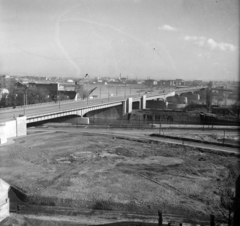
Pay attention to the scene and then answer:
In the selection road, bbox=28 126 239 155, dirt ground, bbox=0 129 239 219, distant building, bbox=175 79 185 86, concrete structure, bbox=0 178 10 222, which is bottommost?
dirt ground, bbox=0 129 239 219

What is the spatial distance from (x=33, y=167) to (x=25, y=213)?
5.59 metres

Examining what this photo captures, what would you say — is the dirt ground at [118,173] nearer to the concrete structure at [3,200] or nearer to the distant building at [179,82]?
the concrete structure at [3,200]

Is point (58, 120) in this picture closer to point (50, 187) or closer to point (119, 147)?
point (119, 147)

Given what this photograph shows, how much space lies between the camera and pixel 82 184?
12.2 m

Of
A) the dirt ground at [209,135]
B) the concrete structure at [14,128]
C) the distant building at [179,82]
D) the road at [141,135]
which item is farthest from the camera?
the distant building at [179,82]

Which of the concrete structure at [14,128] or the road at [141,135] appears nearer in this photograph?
the road at [141,135]

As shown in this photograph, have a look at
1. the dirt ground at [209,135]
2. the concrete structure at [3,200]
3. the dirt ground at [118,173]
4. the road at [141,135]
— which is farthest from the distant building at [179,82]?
the concrete structure at [3,200]

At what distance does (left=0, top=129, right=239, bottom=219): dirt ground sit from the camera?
1054cm

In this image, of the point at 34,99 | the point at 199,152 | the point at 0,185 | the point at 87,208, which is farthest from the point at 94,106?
the point at 0,185

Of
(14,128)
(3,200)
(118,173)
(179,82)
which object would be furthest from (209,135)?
(179,82)

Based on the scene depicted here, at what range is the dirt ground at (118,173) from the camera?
10539mm

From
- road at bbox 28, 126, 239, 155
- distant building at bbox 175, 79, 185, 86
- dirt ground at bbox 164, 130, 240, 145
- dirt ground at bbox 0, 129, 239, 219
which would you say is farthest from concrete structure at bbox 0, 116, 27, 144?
distant building at bbox 175, 79, 185, 86

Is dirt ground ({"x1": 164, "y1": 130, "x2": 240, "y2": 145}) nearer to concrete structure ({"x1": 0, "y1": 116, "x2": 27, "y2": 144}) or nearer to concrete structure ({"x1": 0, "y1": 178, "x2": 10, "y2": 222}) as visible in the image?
concrete structure ({"x1": 0, "y1": 116, "x2": 27, "y2": 144})

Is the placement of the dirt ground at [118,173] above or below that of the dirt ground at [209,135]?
below
